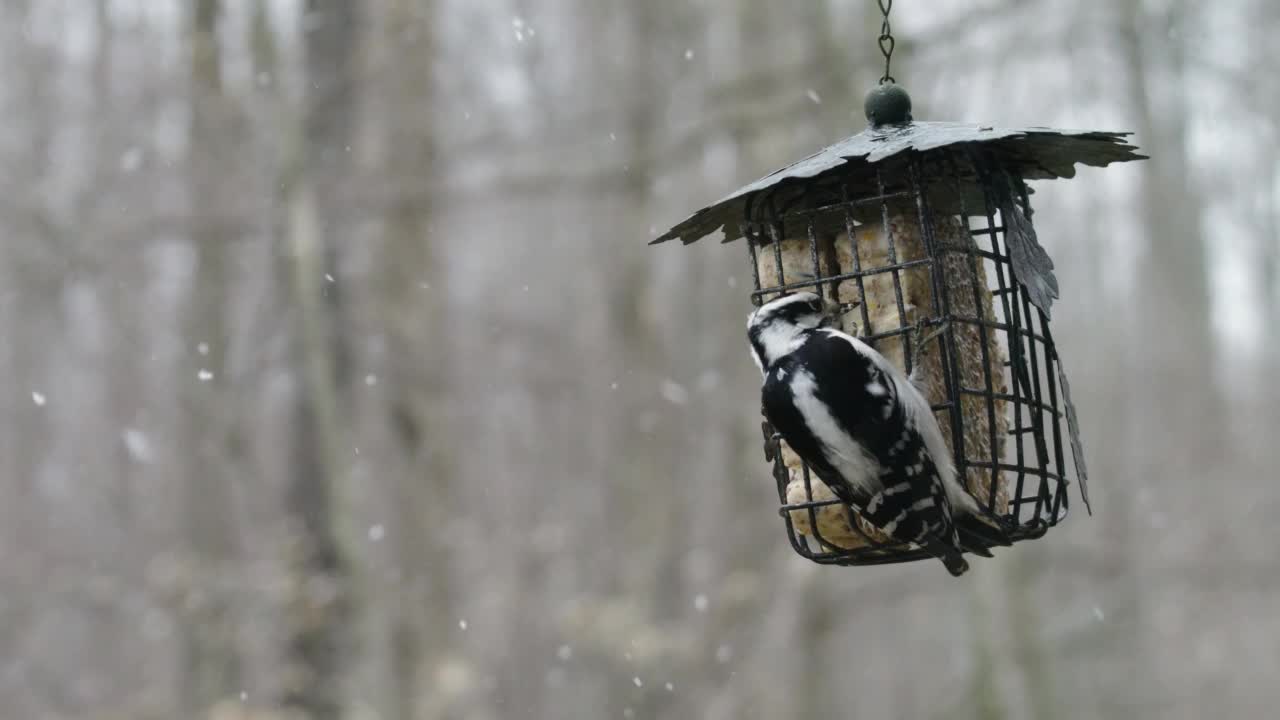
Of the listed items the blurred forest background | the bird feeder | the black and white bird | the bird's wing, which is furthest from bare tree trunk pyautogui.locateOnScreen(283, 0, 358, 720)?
the bird's wing

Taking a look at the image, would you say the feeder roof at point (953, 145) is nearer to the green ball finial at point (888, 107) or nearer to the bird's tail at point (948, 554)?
the green ball finial at point (888, 107)

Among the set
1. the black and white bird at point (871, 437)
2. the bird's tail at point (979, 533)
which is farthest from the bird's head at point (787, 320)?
the bird's tail at point (979, 533)

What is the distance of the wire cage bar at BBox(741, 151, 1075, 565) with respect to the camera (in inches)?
145

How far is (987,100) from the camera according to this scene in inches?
416

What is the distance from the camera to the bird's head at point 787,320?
3.74m

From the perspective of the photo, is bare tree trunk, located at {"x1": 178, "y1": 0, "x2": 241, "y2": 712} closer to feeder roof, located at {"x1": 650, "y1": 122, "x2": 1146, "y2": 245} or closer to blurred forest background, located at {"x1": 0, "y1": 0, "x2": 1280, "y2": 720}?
blurred forest background, located at {"x1": 0, "y1": 0, "x2": 1280, "y2": 720}

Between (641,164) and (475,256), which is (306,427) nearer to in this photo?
(641,164)

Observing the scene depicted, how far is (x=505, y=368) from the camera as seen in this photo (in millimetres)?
12789

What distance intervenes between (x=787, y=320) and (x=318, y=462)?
6509mm

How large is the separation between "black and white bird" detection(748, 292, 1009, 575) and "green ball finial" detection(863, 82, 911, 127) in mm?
473

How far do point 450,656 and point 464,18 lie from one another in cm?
491

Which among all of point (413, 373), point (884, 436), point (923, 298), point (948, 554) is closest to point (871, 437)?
point (884, 436)

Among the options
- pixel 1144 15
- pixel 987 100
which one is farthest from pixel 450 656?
pixel 1144 15

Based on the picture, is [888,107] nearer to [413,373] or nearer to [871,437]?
[871,437]
